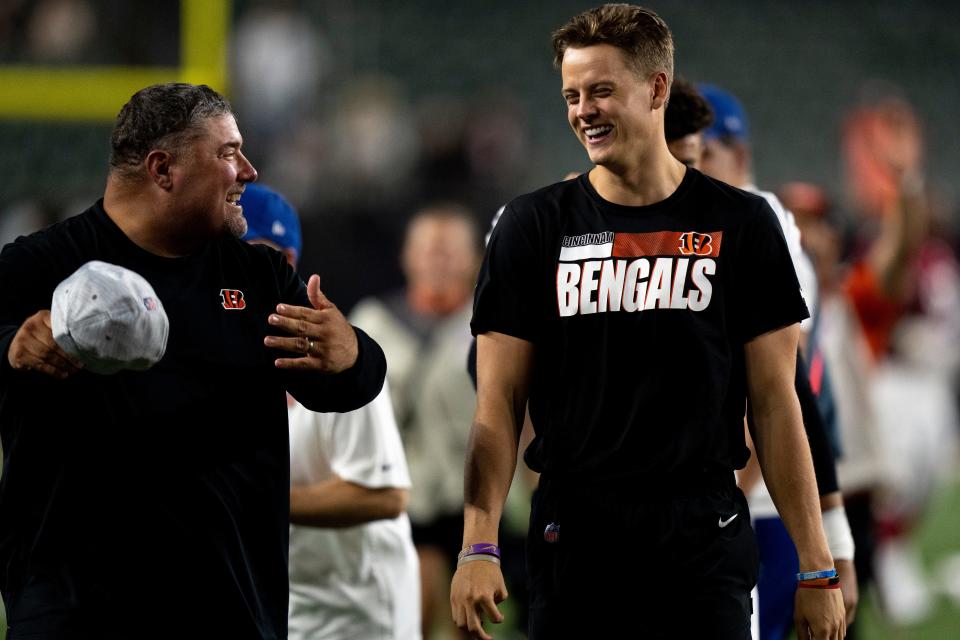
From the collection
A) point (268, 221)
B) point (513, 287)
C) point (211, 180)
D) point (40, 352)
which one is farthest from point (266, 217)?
point (40, 352)

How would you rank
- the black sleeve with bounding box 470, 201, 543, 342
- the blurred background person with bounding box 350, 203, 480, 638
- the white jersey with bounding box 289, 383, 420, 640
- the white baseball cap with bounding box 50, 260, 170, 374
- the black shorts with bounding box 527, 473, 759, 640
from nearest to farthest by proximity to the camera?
the white baseball cap with bounding box 50, 260, 170, 374 < the black shorts with bounding box 527, 473, 759, 640 < the black sleeve with bounding box 470, 201, 543, 342 < the white jersey with bounding box 289, 383, 420, 640 < the blurred background person with bounding box 350, 203, 480, 638

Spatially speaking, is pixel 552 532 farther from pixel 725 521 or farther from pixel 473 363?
pixel 473 363

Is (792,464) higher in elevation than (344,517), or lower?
higher

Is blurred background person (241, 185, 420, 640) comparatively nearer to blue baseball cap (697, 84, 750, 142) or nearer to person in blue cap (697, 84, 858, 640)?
person in blue cap (697, 84, 858, 640)

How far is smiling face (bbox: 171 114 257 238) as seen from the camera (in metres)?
3.45

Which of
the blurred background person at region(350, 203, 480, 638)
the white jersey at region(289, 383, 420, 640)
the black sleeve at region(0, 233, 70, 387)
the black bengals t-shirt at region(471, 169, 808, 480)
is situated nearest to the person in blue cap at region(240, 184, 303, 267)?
the white jersey at region(289, 383, 420, 640)

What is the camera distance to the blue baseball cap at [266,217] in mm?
4539

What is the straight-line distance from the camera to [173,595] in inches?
131

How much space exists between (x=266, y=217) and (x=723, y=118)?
150 centimetres

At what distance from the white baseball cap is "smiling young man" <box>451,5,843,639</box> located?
33.8 inches

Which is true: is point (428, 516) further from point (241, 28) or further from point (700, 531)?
point (241, 28)

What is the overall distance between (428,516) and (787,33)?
1414 cm

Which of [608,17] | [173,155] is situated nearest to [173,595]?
[173,155]

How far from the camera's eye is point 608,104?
3.57 m
